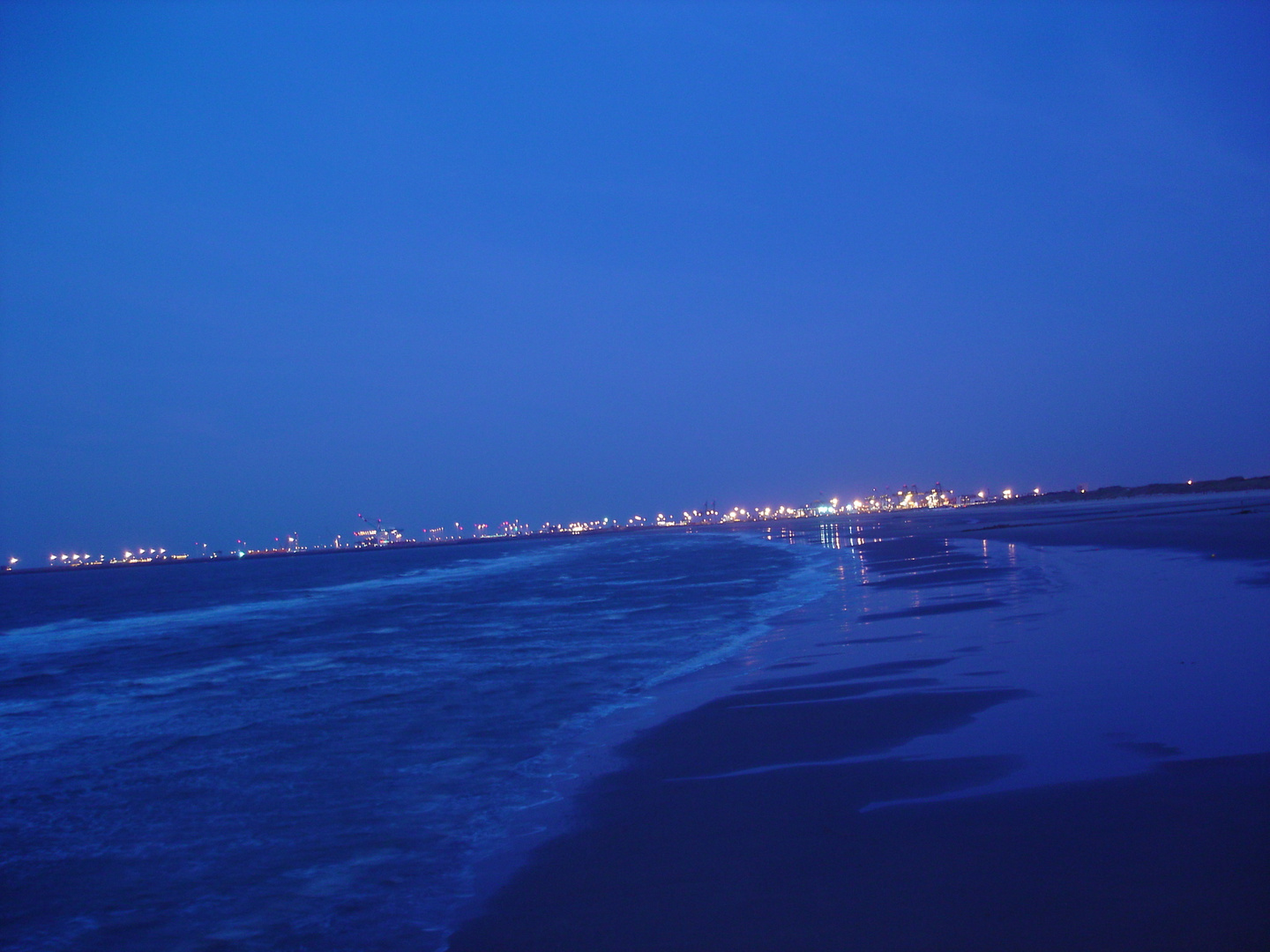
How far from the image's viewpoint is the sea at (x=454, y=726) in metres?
5.12

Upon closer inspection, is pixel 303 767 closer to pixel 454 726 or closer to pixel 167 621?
pixel 454 726

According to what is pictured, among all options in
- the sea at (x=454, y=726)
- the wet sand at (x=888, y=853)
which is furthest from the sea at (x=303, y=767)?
the wet sand at (x=888, y=853)

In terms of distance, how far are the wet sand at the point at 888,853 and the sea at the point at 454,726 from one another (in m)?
0.22

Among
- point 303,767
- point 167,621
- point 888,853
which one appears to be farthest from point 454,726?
point 167,621

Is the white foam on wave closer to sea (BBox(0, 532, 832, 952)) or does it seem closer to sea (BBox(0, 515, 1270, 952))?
sea (BBox(0, 532, 832, 952))

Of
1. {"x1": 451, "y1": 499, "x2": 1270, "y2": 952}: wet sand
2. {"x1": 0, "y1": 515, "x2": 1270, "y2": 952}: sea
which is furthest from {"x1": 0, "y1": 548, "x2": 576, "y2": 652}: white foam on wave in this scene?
{"x1": 451, "y1": 499, "x2": 1270, "y2": 952}: wet sand

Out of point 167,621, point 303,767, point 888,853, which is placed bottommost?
point 167,621

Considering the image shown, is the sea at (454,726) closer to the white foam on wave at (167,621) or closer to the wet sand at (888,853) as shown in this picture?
the wet sand at (888,853)

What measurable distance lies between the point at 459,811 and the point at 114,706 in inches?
367

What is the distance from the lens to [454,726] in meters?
8.98

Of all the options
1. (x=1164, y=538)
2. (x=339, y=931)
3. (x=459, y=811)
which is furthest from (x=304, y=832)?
(x=1164, y=538)

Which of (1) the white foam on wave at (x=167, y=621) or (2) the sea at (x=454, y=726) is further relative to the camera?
(1) the white foam on wave at (x=167, y=621)

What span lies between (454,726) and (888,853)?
5.68 m

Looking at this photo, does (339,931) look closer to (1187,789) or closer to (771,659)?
(1187,789)
